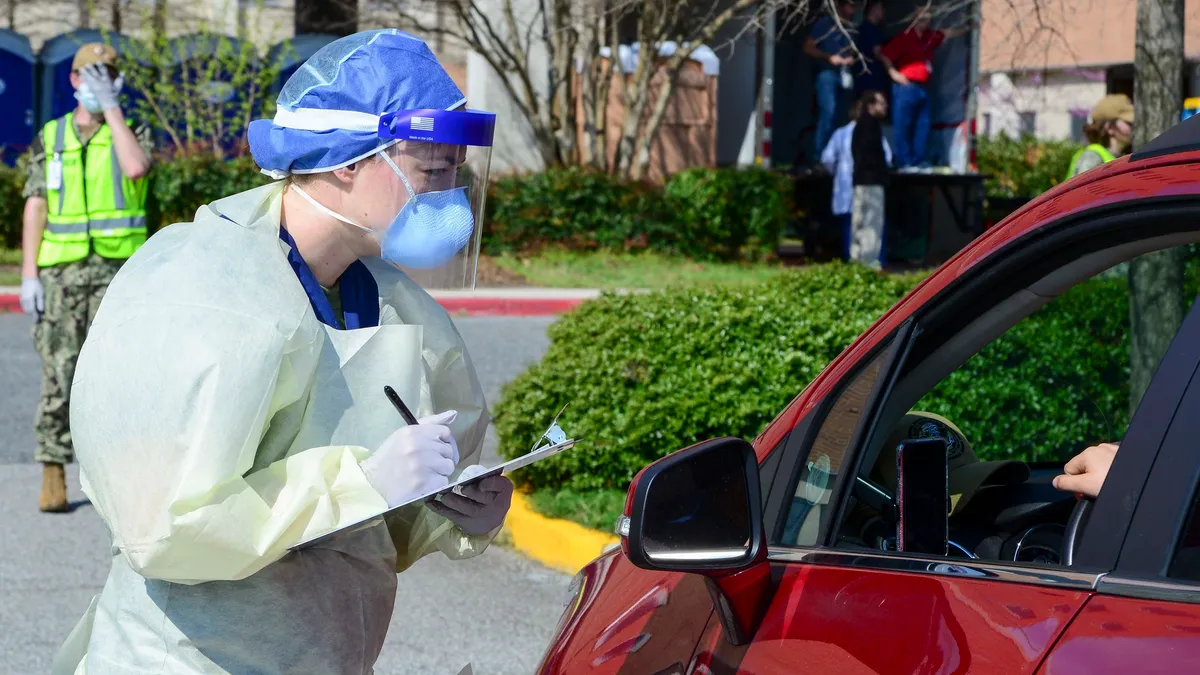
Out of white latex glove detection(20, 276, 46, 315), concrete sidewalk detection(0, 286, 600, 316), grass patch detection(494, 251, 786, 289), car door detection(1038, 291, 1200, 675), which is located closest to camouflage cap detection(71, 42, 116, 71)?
white latex glove detection(20, 276, 46, 315)

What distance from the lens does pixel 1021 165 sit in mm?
22078

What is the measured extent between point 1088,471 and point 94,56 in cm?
561

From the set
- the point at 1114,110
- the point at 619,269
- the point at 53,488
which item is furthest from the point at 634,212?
the point at 53,488

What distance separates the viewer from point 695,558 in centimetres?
198

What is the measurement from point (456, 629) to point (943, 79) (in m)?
12.1

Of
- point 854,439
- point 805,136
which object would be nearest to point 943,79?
point 805,136

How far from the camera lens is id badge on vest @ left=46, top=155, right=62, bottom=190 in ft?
21.6

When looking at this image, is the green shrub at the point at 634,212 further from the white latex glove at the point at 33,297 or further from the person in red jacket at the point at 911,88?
the white latex glove at the point at 33,297

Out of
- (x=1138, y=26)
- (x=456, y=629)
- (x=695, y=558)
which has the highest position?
(x=1138, y=26)

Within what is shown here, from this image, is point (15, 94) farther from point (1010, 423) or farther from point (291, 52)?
point (1010, 423)

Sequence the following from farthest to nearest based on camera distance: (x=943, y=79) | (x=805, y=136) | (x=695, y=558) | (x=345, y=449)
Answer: (x=805, y=136)
(x=943, y=79)
(x=345, y=449)
(x=695, y=558)

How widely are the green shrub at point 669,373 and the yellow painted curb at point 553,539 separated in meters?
0.23

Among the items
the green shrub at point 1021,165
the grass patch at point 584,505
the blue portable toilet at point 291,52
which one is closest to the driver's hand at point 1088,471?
the grass patch at point 584,505

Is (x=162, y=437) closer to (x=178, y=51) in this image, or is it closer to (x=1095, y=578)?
(x=1095, y=578)
